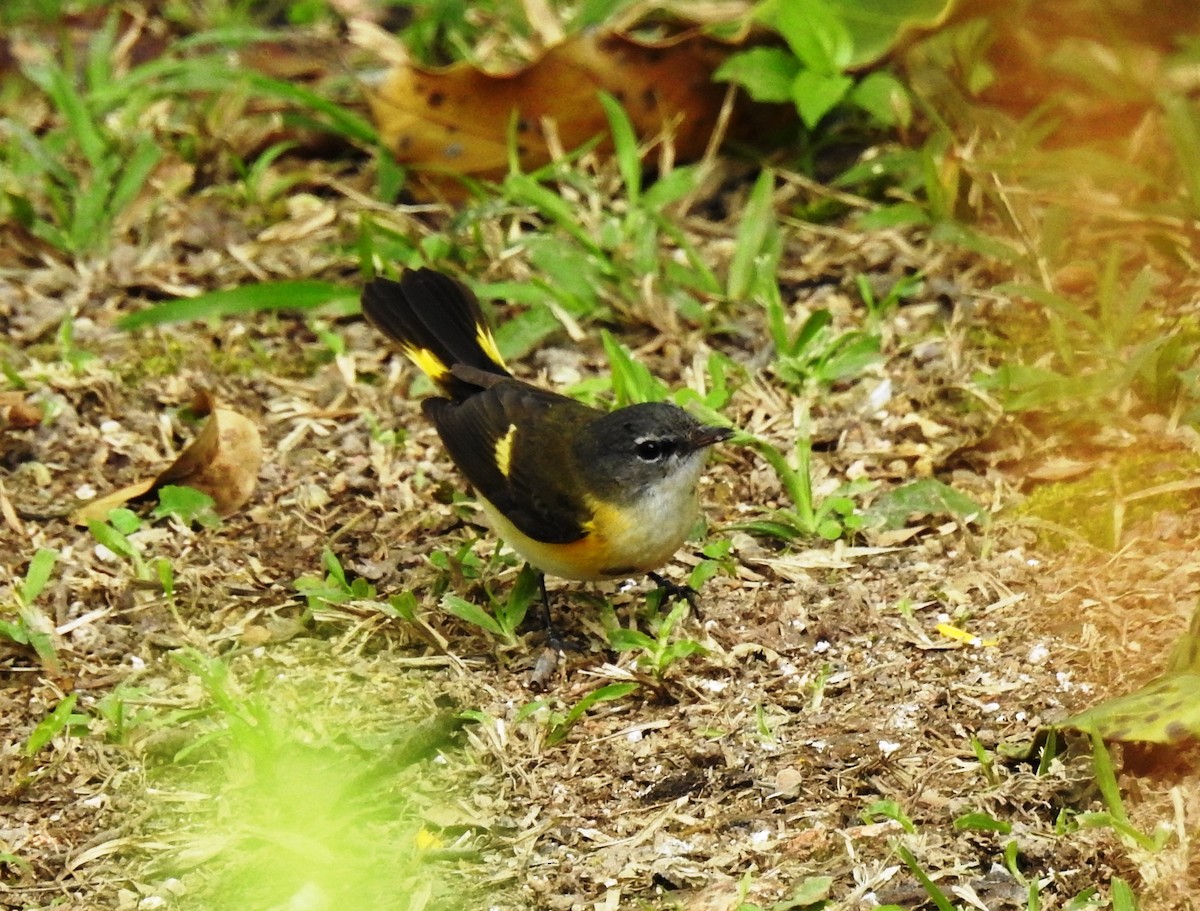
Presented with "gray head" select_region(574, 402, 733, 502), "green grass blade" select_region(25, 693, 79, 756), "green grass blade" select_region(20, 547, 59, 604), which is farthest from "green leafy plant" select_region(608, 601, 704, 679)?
"green grass blade" select_region(20, 547, 59, 604)

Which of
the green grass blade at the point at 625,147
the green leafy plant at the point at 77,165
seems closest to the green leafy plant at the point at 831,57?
the green grass blade at the point at 625,147

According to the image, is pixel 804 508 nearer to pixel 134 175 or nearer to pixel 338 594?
pixel 338 594

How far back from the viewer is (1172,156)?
616 cm

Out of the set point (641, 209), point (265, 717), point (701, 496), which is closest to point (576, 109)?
point (641, 209)

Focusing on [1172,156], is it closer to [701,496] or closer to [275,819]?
[701,496]

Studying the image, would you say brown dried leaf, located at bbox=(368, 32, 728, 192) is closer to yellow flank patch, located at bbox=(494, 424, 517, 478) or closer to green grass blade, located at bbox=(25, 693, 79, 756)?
yellow flank patch, located at bbox=(494, 424, 517, 478)

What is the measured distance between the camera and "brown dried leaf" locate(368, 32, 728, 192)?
6.71 m

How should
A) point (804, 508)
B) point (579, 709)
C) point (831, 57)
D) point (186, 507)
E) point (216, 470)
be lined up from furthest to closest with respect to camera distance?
point (831, 57), point (216, 470), point (186, 507), point (804, 508), point (579, 709)

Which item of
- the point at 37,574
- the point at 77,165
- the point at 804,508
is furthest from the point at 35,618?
the point at 77,165

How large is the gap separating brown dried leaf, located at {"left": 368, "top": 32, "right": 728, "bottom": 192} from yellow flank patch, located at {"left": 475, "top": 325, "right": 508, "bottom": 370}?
1.38 m

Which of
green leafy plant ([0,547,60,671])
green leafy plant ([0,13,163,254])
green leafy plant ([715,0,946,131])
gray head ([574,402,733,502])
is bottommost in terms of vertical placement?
green leafy plant ([0,547,60,671])

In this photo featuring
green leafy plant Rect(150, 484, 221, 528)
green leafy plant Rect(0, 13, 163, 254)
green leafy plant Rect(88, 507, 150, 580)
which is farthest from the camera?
green leafy plant Rect(0, 13, 163, 254)

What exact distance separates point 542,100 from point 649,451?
250 cm

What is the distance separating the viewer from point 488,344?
5.62m
